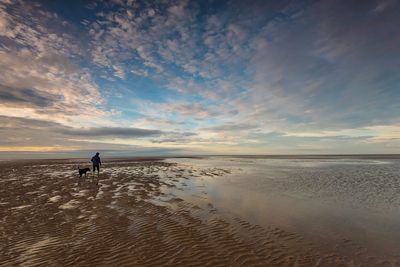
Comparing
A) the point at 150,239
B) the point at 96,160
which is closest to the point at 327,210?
the point at 150,239

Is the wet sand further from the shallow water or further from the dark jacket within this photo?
the dark jacket

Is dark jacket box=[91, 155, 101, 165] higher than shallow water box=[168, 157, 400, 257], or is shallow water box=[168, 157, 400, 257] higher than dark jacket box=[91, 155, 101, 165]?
dark jacket box=[91, 155, 101, 165]

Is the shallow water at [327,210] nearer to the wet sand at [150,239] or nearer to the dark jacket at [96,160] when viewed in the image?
the wet sand at [150,239]

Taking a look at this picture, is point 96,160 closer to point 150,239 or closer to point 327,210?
point 150,239

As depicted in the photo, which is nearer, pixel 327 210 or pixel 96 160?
pixel 327 210

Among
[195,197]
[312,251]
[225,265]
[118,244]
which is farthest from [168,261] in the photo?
[195,197]

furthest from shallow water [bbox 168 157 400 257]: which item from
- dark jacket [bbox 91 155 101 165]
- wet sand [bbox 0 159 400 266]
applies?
dark jacket [bbox 91 155 101 165]

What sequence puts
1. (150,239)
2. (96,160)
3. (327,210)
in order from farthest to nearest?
(96,160) < (327,210) < (150,239)

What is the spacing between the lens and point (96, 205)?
12391 millimetres

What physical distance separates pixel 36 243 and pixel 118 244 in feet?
8.56

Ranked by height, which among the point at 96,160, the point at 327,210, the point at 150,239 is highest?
the point at 96,160

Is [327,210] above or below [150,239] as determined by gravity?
above

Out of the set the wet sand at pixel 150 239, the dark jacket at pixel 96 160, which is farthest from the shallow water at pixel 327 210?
the dark jacket at pixel 96 160

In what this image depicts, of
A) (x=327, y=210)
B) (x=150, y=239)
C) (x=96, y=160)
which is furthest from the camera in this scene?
(x=96, y=160)
